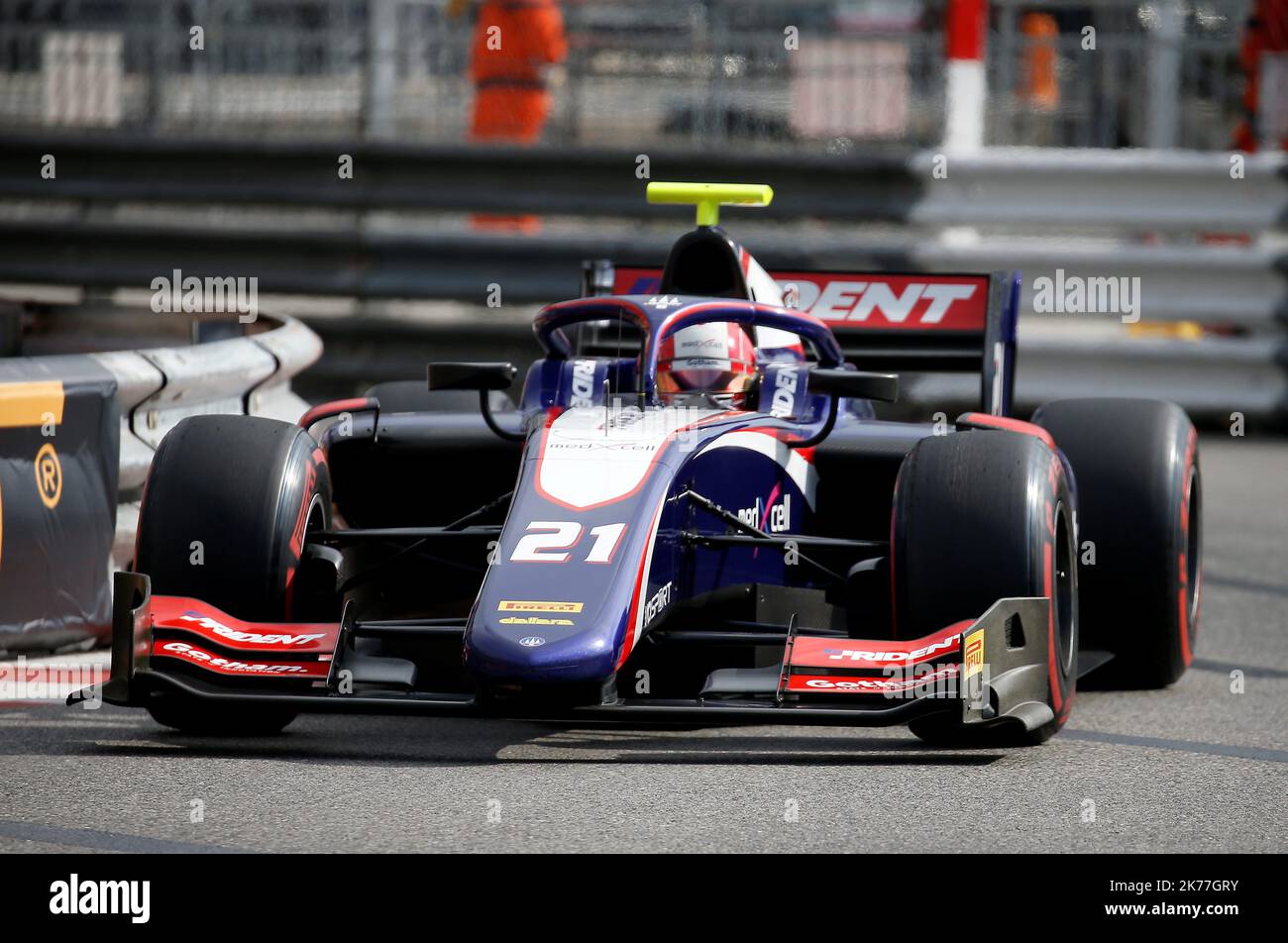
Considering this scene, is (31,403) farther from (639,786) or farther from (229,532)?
(639,786)

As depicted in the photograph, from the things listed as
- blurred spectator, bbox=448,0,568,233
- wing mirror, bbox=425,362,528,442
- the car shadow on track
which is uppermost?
blurred spectator, bbox=448,0,568,233

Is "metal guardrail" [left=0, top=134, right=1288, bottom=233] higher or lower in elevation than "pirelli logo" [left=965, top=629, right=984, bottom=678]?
higher

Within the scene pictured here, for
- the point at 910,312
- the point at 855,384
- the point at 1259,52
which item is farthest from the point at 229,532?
the point at 1259,52

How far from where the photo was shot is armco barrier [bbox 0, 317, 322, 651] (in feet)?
21.9

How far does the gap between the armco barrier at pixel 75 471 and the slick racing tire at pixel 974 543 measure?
9.00ft

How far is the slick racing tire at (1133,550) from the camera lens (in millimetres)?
6809

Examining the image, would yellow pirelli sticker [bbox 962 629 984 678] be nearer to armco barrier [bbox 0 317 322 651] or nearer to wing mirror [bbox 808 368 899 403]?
wing mirror [bbox 808 368 899 403]

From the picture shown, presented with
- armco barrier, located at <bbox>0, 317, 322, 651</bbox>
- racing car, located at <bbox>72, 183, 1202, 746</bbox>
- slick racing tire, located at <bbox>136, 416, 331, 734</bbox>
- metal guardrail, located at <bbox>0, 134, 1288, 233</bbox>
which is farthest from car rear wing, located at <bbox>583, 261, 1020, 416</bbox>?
metal guardrail, located at <bbox>0, 134, 1288, 233</bbox>

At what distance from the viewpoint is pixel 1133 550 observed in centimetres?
681

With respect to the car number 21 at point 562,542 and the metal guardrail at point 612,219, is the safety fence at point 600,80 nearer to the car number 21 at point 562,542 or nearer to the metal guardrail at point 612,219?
the metal guardrail at point 612,219

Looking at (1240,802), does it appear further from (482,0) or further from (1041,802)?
(482,0)

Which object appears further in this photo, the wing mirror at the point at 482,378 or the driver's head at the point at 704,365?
the driver's head at the point at 704,365

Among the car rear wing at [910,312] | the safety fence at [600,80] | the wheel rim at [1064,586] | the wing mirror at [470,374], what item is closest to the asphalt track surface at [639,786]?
the wheel rim at [1064,586]

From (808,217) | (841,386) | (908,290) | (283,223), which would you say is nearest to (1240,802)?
(841,386)
